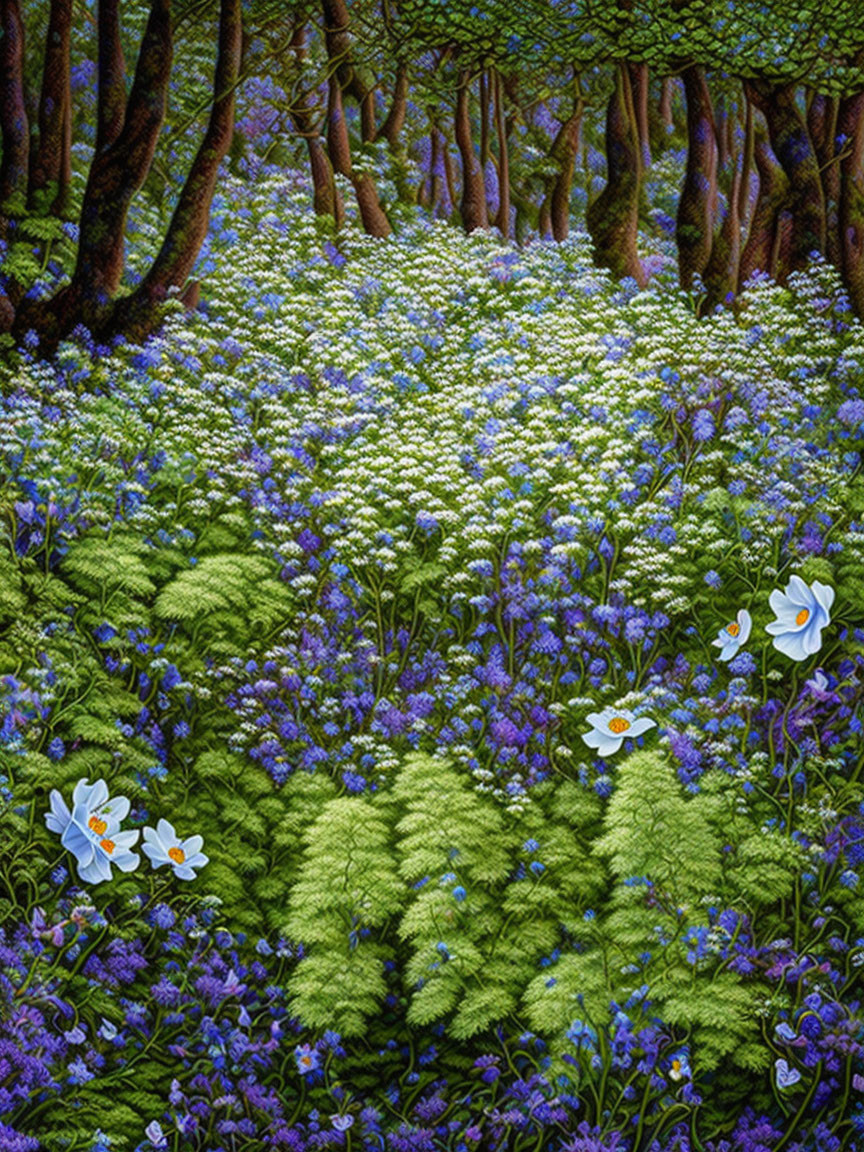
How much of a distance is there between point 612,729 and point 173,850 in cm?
141

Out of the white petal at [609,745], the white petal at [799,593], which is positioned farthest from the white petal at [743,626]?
the white petal at [609,745]

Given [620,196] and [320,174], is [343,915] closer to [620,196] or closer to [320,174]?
[320,174]

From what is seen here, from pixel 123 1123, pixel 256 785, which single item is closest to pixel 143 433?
pixel 256 785

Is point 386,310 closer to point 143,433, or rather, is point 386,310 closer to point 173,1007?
point 143,433

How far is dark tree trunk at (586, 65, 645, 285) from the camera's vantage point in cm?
559

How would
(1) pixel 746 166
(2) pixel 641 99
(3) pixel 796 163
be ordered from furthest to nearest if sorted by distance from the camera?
1. (2) pixel 641 99
2. (1) pixel 746 166
3. (3) pixel 796 163

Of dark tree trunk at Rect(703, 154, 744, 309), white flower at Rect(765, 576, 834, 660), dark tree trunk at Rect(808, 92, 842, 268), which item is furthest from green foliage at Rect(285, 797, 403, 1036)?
dark tree trunk at Rect(808, 92, 842, 268)

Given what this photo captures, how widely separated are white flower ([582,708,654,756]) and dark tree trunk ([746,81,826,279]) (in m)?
2.36

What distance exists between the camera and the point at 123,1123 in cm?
322

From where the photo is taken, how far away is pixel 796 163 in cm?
539

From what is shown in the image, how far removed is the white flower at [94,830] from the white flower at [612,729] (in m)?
1.44

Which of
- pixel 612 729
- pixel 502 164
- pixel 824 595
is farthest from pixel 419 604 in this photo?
pixel 502 164

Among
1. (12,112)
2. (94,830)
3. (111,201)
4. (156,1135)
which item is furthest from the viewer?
(12,112)

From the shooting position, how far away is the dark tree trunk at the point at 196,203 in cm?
498
